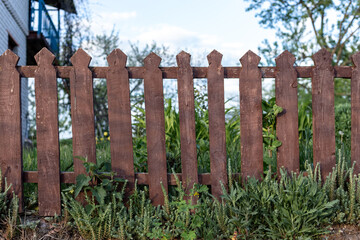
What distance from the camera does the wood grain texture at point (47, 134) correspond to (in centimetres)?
362

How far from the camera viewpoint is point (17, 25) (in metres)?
10.8

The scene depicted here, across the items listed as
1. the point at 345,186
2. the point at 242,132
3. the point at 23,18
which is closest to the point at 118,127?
the point at 242,132

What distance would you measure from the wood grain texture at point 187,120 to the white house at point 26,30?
23.0 ft

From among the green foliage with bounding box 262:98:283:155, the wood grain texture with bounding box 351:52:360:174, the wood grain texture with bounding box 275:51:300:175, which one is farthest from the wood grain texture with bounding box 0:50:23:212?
the wood grain texture with bounding box 351:52:360:174

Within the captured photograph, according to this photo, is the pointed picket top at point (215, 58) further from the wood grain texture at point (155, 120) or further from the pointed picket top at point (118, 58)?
the pointed picket top at point (118, 58)

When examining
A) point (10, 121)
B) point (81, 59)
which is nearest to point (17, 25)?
point (10, 121)

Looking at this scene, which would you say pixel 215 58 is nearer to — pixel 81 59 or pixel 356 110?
pixel 81 59

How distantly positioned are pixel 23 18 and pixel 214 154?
9.53 meters

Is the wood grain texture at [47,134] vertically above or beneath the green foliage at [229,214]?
above

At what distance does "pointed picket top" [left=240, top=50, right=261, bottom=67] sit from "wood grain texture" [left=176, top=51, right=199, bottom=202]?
504 mm

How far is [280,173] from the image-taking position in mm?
3818

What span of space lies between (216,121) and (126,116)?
2.66 feet

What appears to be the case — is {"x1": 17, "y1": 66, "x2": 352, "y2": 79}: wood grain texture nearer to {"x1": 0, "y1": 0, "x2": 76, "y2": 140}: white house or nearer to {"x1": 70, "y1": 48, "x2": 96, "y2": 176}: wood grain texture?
{"x1": 70, "y1": 48, "x2": 96, "y2": 176}: wood grain texture

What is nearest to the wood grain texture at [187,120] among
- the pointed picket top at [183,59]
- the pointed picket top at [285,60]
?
the pointed picket top at [183,59]
